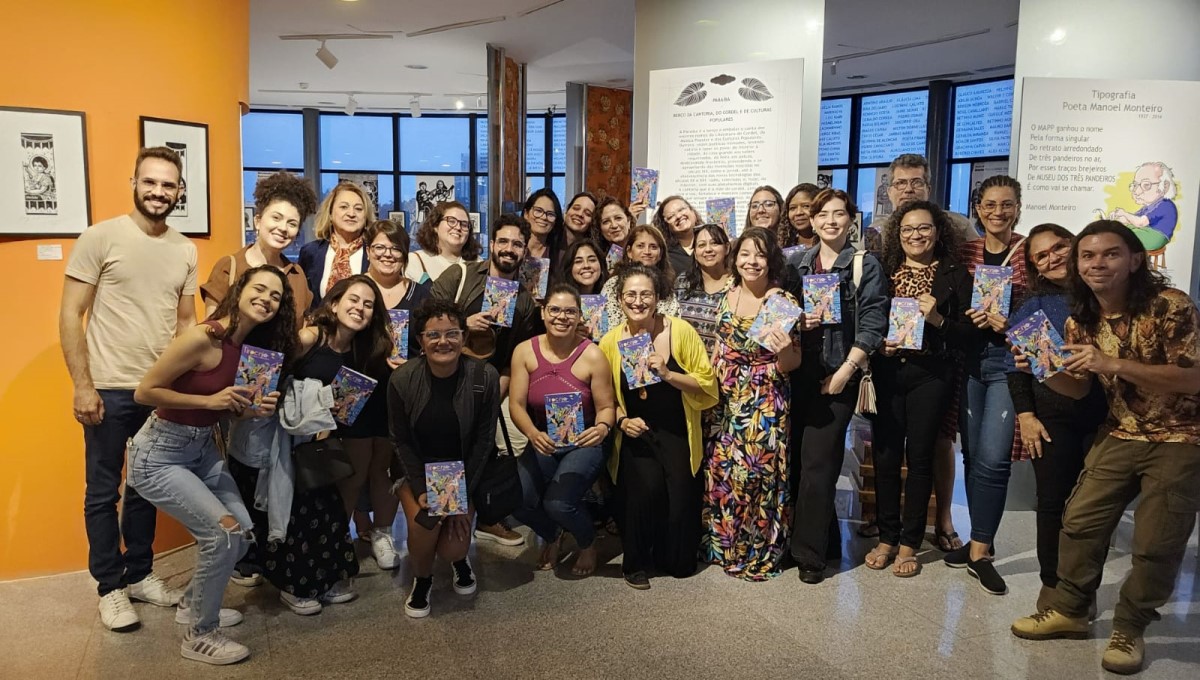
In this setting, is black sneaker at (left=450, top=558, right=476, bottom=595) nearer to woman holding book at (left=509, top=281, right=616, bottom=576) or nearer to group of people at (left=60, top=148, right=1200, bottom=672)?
group of people at (left=60, top=148, right=1200, bottom=672)

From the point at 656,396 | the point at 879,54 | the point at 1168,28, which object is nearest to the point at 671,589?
the point at 656,396

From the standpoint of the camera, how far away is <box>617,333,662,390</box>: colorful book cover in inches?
136

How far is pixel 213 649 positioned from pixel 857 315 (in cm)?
288

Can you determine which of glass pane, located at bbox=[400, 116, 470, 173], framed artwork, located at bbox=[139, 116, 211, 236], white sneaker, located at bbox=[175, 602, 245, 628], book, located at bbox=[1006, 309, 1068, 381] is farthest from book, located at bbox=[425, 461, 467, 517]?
glass pane, located at bbox=[400, 116, 470, 173]

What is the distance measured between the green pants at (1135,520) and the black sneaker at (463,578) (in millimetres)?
2365

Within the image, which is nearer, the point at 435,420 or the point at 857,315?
the point at 435,420

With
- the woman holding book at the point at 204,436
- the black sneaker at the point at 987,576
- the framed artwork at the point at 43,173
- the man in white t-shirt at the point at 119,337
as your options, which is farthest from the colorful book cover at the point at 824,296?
the framed artwork at the point at 43,173

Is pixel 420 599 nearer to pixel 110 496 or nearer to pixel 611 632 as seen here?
pixel 611 632

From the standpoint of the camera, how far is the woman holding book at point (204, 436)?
2.86m

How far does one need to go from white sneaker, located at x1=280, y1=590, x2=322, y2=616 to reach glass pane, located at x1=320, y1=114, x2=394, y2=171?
1254 cm

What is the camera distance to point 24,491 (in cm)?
359

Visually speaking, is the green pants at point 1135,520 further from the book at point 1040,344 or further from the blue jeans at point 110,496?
the blue jeans at point 110,496

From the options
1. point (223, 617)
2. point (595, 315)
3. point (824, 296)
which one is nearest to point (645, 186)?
point (595, 315)

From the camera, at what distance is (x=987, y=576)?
3.67 metres
